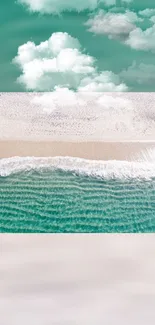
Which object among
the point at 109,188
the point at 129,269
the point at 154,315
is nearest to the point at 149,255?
the point at 129,269

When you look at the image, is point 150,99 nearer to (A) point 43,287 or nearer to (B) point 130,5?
(B) point 130,5

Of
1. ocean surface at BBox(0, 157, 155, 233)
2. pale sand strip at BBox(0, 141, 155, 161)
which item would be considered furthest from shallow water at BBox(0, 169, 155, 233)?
pale sand strip at BBox(0, 141, 155, 161)

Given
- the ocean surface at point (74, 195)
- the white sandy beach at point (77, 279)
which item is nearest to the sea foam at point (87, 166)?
the ocean surface at point (74, 195)

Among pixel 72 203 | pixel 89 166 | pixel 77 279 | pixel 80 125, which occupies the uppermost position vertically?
pixel 80 125

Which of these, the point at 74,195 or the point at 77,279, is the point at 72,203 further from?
the point at 77,279

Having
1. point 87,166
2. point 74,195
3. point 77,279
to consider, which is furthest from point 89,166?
point 77,279

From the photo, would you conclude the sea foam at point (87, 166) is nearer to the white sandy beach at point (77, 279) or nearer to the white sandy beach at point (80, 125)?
the white sandy beach at point (80, 125)
